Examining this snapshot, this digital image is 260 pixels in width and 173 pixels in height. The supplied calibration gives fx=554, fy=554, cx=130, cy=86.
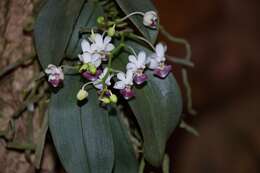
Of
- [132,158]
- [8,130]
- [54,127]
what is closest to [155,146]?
[132,158]

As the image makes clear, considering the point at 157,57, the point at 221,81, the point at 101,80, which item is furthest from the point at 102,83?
the point at 221,81

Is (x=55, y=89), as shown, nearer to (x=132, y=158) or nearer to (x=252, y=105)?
(x=132, y=158)

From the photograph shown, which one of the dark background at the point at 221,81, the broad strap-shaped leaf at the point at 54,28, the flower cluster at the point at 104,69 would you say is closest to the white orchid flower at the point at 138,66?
the flower cluster at the point at 104,69

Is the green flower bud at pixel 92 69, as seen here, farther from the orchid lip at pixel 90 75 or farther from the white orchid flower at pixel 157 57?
the white orchid flower at pixel 157 57

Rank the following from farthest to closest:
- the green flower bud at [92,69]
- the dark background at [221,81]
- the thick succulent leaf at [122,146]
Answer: the dark background at [221,81] < the thick succulent leaf at [122,146] < the green flower bud at [92,69]

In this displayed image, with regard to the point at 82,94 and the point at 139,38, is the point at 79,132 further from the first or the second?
the point at 139,38

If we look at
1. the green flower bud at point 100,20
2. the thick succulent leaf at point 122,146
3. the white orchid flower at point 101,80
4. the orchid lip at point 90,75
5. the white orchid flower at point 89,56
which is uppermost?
the green flower bud at point 100,20

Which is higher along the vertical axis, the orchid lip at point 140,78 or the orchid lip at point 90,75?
the orchid lip at point 90,75
